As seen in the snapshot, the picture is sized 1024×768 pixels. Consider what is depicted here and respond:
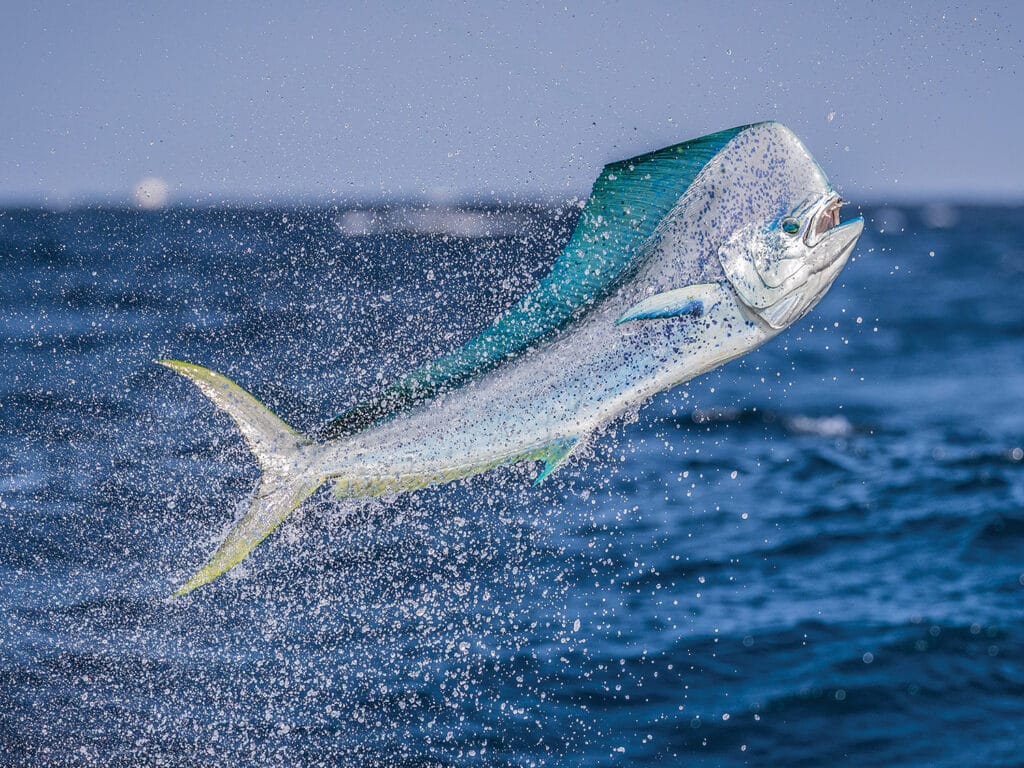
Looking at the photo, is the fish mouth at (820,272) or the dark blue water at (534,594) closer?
the fish mouth at (820,272)

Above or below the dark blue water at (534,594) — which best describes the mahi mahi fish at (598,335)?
above

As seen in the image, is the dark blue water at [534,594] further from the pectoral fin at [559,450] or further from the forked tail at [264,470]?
the pectoral fin at [559,450]

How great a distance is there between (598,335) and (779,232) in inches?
24.1

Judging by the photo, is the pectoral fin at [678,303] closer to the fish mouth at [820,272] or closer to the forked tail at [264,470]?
the fish mouth at [820,272]

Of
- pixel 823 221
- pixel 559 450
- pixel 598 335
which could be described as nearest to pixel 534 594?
pixel 559 450

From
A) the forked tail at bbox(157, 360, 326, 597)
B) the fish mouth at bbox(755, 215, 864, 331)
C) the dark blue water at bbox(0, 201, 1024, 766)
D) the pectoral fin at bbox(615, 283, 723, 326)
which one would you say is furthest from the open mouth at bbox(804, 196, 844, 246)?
the forked tail at bbox(157, 360, 326, 597)

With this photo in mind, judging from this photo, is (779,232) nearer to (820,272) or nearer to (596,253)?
(820,272)

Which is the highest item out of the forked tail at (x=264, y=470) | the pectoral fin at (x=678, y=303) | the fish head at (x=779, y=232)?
the fish head at (x=779, y=232)

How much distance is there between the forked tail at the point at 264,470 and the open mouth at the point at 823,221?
160 centimetres

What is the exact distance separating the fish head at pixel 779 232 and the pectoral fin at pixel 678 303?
0.07 m

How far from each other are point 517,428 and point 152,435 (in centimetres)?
842

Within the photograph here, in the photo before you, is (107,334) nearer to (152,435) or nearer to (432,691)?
(152,435)

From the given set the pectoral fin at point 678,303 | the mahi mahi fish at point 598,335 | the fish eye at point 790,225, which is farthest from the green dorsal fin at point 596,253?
the fish eye at point 790,225

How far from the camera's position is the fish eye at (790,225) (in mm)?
→ 3541
